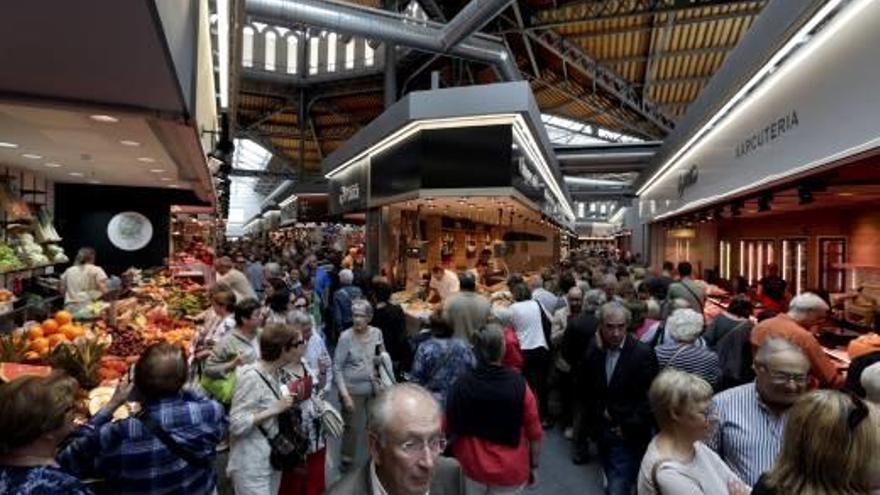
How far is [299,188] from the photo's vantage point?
28438 mm

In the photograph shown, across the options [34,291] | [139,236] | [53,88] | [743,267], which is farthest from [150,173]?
[743,267]

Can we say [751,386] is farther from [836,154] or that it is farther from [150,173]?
[150,173]

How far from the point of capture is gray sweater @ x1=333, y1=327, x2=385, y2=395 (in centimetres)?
496

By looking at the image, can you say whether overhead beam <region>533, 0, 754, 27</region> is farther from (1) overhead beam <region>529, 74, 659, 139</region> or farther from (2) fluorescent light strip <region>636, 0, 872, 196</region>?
(1) overhead beam <region>529, 74, 659, 139</region>

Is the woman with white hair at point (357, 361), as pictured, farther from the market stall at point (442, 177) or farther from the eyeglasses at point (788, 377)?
the market stall at point (442, 177)

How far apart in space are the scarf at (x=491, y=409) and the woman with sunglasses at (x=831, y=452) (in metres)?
1.61

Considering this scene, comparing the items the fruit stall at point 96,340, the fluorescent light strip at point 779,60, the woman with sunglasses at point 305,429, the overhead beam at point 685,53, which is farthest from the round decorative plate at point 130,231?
the overhead beam at point 685,53

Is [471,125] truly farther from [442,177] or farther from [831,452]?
[831,452]

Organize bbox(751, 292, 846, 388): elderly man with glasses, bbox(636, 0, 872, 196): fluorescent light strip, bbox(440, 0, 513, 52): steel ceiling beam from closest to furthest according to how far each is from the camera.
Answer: bbox(751, 292, 846, 388): elderly man with glasses → bbox(636, 0, 872, 196): fluorescent light strip → bbox(440, 0, 513, 52): steel ceiling beam

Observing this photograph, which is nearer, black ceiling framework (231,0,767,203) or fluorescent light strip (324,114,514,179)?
fluorescent light strip (324,114,514,179)

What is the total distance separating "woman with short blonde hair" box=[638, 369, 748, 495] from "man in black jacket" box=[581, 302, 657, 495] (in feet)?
5.18

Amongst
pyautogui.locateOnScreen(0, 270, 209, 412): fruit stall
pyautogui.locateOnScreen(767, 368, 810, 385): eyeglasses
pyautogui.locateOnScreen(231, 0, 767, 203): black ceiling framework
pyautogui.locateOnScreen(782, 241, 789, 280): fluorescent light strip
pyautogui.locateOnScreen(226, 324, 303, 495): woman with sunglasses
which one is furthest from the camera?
pyautogui.locateOnScreen(231, 0, 767, 203): black ceiling framework

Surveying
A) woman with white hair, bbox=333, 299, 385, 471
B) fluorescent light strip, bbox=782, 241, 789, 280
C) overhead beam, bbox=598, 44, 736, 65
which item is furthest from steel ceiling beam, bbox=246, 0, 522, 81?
woman with white hair, bbox=333, 299, 385, 471

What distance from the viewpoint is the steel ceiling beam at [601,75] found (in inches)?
786
